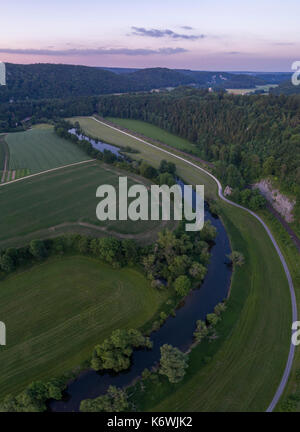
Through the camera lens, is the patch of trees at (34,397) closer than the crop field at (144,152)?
Yes

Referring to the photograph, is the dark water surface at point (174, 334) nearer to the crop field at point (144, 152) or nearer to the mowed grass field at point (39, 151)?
the crop field at point (144, 152)

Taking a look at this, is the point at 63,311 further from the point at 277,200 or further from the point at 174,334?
the point at 277,200

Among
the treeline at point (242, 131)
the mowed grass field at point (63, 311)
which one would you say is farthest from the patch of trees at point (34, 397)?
the treeline at point (242, 131)

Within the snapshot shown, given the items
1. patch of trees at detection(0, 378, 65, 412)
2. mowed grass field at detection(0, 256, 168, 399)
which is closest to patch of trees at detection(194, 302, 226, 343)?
mowed grass field at detection(0, 256, 168, 399)

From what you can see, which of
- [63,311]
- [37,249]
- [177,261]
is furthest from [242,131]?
[63,311]

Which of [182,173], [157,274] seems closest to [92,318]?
[157,274]

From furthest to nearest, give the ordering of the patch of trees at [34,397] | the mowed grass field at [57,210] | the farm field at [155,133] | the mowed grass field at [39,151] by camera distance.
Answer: the farm field at [155,133] < the mowed grass field at [39,151] < the mowed grass field at [57,210] < the patch of trees at [34,397]

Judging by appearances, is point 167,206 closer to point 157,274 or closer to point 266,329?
point 157,274
